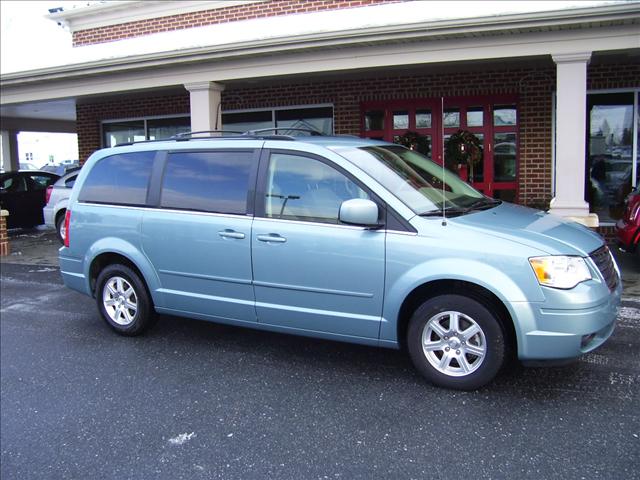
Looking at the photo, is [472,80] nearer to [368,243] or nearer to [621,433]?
[368,243]

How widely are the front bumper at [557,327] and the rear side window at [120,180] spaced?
11.0ft

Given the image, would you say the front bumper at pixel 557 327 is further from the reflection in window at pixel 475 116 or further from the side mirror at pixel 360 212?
the reflection in window at pixel 475 116

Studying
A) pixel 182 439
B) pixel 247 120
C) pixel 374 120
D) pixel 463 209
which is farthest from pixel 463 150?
pixel 182 439

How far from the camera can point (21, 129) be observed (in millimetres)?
20391

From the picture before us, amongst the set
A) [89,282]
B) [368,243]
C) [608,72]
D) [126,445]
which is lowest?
[126,445]

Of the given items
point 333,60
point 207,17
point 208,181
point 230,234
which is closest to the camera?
point 230,234

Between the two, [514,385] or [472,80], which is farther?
[472,80]

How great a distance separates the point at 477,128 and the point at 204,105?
15.3 ft

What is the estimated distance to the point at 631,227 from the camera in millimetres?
7270

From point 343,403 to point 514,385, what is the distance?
1176mm

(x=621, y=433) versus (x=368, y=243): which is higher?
(x=368, y=243)

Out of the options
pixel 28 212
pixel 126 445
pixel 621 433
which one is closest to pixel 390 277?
A: pixel 621 433

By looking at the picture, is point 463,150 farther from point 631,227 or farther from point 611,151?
point 631,227

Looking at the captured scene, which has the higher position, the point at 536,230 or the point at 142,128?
the point at 142,128
